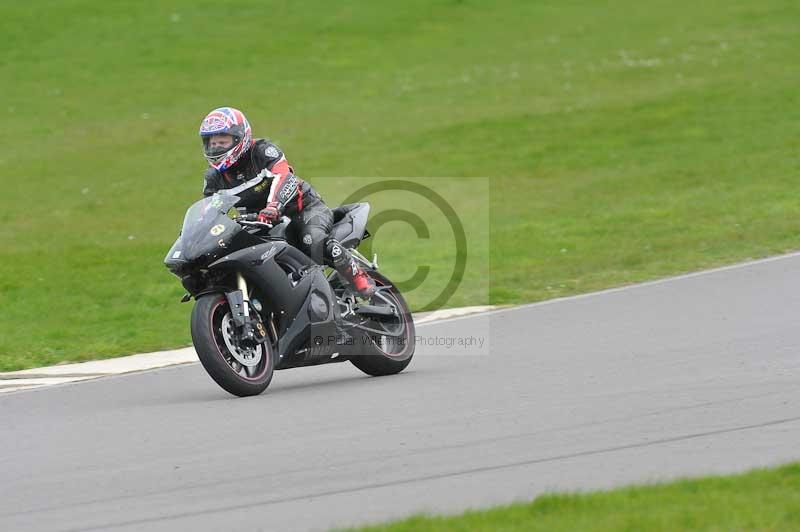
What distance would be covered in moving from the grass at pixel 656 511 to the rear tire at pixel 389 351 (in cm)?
423

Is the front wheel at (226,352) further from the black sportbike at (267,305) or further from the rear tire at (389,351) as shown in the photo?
the rear tire at (389,351)

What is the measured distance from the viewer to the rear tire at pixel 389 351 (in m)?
10.0

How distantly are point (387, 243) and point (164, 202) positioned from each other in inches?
211

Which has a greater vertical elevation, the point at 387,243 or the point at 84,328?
the point at 84,328

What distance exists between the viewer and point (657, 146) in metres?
24.7

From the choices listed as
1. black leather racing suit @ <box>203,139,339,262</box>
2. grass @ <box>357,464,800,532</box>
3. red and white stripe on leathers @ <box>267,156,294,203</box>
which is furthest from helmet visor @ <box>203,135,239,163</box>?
grass @ <box>357,464,800,532</box>

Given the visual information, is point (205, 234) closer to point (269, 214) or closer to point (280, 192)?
point (269, 214)

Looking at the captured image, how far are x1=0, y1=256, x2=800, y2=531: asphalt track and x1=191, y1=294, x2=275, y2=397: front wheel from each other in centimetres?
17

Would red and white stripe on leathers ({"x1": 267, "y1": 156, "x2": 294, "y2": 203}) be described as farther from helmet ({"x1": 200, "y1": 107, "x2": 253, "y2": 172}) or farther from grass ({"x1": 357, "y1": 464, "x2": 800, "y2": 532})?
grass ({"x1": 357, "y1": 464, "x2": 800, "y2": 532})

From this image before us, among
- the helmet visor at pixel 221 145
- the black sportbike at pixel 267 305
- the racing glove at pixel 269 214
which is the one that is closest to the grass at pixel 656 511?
the black sportbike at pixel 267 305

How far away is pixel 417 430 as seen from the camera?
770cm

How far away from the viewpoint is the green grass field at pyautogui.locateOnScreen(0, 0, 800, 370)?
15.8 metres

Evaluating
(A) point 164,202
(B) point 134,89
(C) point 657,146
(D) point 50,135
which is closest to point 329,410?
(A) point 164,202

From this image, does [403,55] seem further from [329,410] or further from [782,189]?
[329,410]
